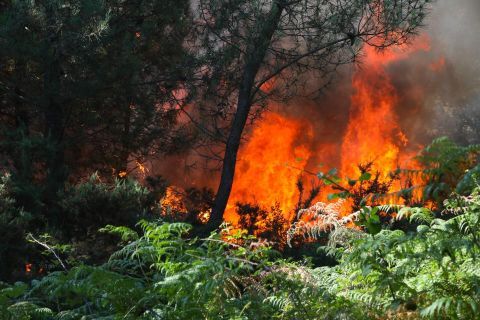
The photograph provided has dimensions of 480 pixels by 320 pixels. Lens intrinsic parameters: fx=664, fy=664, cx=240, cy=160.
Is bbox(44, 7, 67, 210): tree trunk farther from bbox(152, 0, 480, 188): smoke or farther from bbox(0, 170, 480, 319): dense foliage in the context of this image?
bbox(152, 0, 480, 188): smoke

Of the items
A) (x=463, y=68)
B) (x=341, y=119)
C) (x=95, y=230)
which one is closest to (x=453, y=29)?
(x=463, y=68)

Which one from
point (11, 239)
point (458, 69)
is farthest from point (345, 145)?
point (11, 239)

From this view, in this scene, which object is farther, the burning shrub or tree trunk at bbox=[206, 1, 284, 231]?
the burning shrub

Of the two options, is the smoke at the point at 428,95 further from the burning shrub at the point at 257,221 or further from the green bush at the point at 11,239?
the green bush at the point at 11,239

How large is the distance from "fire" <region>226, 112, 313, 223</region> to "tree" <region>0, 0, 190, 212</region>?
3.49 metres

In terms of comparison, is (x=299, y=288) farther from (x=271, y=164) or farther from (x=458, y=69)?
(x=458, y=69)

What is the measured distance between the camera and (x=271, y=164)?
62.7 feet

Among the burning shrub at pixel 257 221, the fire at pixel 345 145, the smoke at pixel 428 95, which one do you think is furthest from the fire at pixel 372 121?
the burning shrub at pixel 257 221

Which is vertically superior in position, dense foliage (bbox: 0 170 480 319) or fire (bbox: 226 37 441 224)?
fire (bbox: 226 37 441 224)

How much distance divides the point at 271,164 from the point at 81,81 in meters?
7.80

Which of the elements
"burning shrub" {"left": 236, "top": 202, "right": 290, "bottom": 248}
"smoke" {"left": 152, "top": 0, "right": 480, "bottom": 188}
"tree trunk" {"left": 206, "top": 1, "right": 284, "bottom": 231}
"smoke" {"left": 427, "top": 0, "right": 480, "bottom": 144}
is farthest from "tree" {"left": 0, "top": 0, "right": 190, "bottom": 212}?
"smoke" {"left": 427, "top": 0, "right": 480, "bottom": 144}

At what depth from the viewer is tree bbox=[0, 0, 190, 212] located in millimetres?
11836

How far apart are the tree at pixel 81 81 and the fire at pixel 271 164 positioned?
3.49 metres

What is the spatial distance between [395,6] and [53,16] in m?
6.29
